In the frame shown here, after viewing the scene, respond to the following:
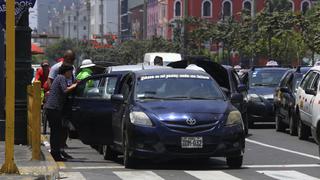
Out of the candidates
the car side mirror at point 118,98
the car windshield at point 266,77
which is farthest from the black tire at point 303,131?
the car side mirror at point 118,98

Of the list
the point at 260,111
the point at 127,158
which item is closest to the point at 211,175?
the point at 127,158

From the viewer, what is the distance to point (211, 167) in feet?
42.9

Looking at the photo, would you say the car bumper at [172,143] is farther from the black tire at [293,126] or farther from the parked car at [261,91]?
the parked car at [261,91]

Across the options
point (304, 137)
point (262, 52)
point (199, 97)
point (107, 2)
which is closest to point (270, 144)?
point (304, 137)

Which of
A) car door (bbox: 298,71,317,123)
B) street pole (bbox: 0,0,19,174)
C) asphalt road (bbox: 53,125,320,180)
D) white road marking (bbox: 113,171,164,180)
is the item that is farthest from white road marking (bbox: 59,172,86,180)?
car door (bbox: 298,71,317,123)

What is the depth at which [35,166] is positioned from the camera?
38.1 ft

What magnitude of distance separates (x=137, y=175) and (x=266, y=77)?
13399 mm

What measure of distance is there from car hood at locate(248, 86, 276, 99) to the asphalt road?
A: 21.4 feet

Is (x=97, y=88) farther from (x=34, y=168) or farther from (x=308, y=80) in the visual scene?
(x=308, y=80)

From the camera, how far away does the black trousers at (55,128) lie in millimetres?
13844

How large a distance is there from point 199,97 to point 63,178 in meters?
2.84

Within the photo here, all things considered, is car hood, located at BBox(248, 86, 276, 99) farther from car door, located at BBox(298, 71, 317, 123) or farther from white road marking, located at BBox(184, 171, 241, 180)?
white road marking, located at BBox(184, 171, 241, 180)

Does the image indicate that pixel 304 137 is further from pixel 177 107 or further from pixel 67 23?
pixel 67 23

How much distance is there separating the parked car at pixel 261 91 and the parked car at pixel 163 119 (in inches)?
339
